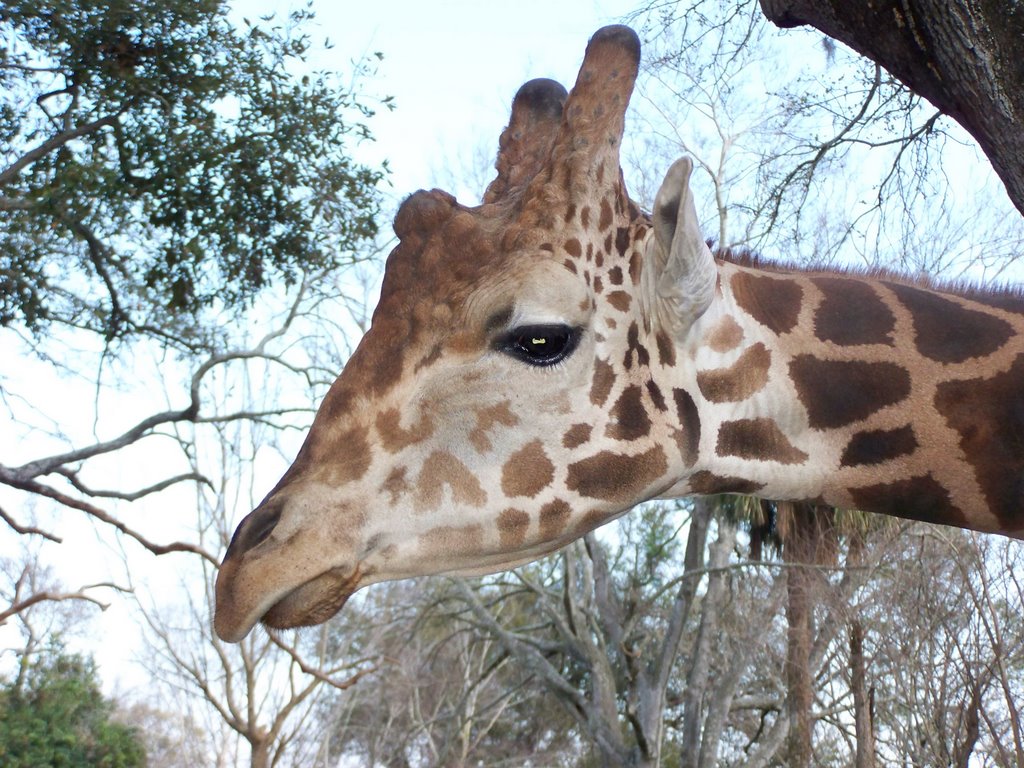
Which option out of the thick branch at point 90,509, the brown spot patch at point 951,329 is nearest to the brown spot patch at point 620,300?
the brown spot patch at point 951,329

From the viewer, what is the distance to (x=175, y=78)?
8.01 meters

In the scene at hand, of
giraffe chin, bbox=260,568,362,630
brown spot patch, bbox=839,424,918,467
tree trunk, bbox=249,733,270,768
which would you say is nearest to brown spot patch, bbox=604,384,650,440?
brown spot patch, bbox=839,424,918,467

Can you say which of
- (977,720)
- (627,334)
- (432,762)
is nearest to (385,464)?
(627,334)

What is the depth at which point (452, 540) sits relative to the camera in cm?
239

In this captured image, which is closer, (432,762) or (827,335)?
(827,335)

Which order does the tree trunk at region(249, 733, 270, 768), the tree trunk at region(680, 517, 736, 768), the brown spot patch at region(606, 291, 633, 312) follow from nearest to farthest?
1. the brown spot patch at region(606, 291, 633, 312)
2. the tree trunk at region(680, 517, 736, 768)
3. the tree trunk at region(249, 733, 270, 768)

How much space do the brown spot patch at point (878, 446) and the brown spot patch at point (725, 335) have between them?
39cm

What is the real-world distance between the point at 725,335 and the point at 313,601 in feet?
4.03

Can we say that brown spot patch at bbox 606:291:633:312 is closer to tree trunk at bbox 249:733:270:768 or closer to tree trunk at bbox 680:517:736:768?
tree trunk at bbox 680:517:736:768

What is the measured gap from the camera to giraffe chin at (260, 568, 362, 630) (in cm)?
224

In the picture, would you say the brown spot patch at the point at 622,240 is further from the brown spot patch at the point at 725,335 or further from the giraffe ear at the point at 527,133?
the giraffe ear at the point at 527,133

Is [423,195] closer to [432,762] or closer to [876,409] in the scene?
[876,409]

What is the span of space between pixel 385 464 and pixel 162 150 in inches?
249

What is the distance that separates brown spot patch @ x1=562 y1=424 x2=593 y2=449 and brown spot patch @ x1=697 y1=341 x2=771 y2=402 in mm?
328
